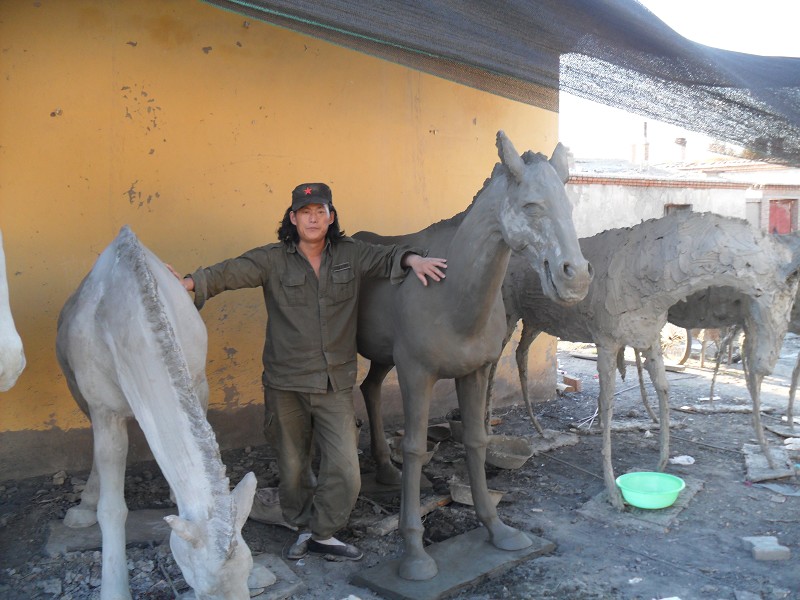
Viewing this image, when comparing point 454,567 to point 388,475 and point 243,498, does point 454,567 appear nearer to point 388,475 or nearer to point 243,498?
point 388,475

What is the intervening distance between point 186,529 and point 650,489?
3.05m

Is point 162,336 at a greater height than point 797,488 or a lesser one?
greater

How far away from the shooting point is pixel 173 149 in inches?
178

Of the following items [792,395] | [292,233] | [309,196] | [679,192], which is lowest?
[792,395]

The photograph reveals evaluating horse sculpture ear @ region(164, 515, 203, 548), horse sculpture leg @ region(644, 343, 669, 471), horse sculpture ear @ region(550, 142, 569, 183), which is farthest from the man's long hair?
horse sculpture leg @ region(644, 343, 669, 471)

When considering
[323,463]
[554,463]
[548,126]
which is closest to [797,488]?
[554,463]

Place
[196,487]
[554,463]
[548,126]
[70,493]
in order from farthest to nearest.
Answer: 1. [548,126]
2. [554,463]
3. [70,493]
4. [196,487]

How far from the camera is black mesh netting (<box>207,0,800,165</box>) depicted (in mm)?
3053

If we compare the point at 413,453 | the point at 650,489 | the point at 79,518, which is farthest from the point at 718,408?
the point at 79,518

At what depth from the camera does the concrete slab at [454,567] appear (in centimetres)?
298

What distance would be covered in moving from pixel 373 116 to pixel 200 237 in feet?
5.75

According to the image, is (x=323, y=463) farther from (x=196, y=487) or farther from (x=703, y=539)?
(x=703, y=539)

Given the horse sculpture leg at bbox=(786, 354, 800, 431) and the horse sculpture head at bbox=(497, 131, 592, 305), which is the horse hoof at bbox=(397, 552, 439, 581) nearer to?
the horse sculpture head at bbox=(497, 131, 592, 305)

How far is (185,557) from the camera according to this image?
1.94 m
